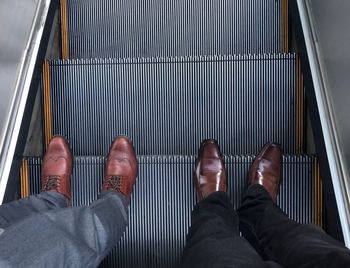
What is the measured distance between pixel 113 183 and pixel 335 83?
897 millimetres

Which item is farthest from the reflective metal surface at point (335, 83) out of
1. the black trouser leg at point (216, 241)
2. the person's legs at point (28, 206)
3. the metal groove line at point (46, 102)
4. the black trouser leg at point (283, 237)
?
the metal groove line at point (46, 102)

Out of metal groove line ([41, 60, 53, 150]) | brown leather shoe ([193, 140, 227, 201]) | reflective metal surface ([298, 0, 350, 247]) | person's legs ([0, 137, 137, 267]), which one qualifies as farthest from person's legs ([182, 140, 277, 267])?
metal groove line ([41, 60, 53, 150])

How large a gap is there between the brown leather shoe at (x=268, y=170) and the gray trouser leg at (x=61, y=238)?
0.60m

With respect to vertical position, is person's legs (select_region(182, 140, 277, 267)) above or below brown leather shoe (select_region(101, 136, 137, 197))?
below

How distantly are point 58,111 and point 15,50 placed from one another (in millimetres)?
333

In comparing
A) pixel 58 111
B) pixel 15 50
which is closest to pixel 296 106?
pixel 58 111

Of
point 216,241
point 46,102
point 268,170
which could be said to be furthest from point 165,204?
point 46,102

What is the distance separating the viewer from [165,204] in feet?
5.65

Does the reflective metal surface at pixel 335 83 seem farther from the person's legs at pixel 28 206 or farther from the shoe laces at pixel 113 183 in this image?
the person's legs at pixel 28 206

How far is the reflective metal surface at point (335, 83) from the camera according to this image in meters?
1.33

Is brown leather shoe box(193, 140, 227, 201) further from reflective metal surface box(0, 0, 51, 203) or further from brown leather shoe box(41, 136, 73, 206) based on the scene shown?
reflective metal surface box(0, 0, 51, 203)

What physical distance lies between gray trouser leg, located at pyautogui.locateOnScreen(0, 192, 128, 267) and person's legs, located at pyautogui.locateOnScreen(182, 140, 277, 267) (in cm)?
26

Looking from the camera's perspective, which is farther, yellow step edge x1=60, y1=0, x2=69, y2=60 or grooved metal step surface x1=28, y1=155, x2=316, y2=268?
yellow step edge x1=60, y1=0, x2=69, y2=60

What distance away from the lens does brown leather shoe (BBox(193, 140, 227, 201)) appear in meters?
1.69
